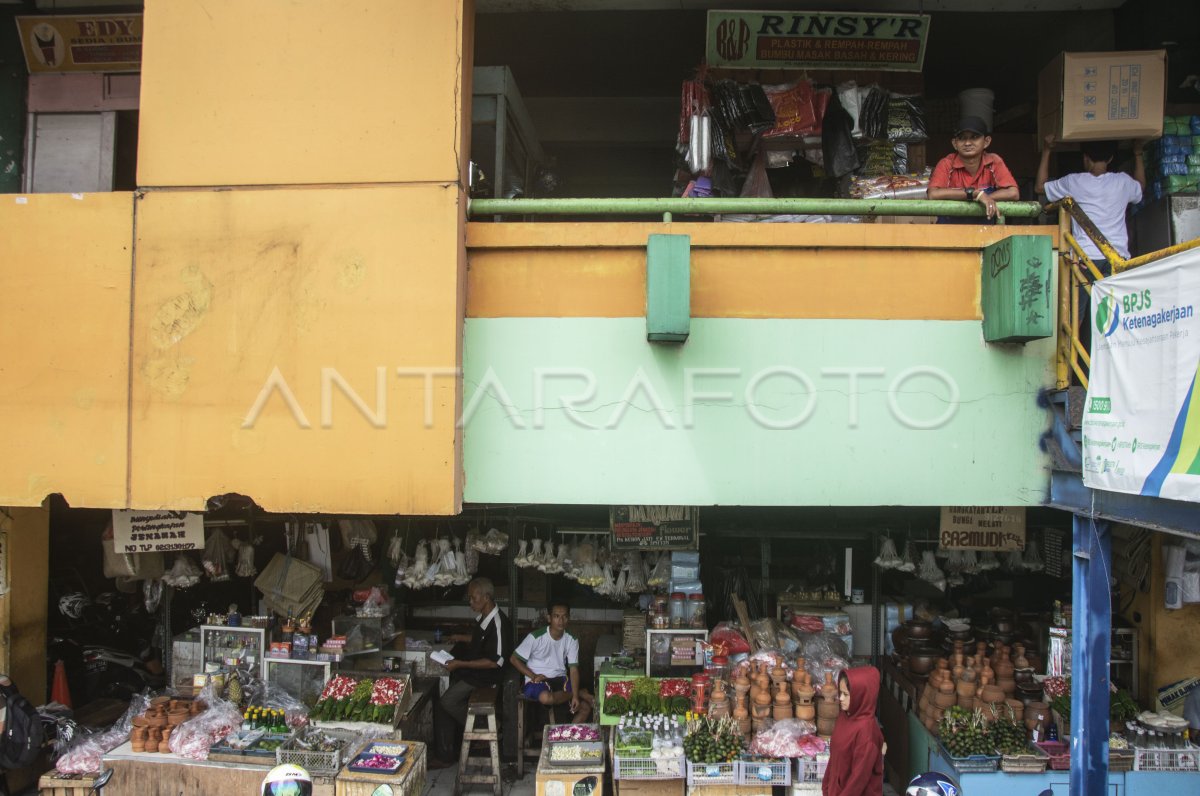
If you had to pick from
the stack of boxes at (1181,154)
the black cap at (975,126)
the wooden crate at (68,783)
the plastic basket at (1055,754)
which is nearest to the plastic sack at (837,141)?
the black cap at (975,126)

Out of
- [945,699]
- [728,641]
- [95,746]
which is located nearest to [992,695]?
[945,699]

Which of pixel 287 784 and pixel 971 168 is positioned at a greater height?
pixel 971 168

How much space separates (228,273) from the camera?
18.4ft

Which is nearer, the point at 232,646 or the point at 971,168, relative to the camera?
the point at 971,168

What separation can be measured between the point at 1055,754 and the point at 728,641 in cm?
289

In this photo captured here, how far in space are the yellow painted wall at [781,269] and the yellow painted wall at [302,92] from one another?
3.24ft

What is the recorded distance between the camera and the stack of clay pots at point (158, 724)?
7008 millimetres

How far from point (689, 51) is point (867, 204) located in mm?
4828

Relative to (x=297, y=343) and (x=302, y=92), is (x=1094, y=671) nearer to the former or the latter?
(x=297, y=343)

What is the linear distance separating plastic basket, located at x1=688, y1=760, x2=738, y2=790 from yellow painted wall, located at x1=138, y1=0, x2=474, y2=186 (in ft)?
17.0

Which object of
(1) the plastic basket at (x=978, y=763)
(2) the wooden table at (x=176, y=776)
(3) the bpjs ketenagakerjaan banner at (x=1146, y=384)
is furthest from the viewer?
(2) the wooden table at (x=176, y=776)

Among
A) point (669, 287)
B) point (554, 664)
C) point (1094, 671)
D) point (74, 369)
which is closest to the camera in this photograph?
point (1094, 671)

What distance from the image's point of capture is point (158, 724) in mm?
7086

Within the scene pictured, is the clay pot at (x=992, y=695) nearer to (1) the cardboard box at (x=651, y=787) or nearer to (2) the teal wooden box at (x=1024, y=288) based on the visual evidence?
(1) the cardboard box at (x=651, y=787)
